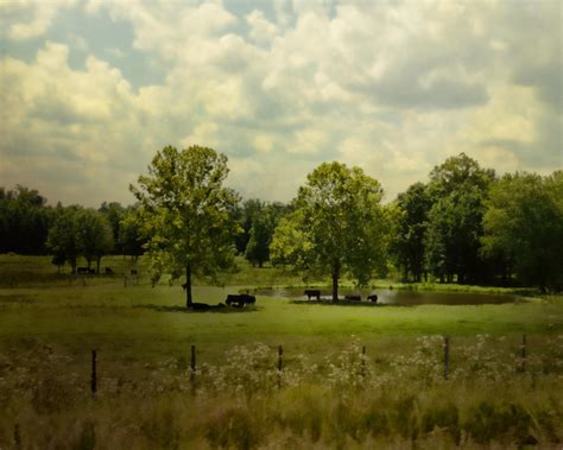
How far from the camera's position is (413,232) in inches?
4122

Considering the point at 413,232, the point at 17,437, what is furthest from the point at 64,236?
Answer: the point at 413,232

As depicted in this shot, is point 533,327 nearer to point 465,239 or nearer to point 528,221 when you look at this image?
point 528,221

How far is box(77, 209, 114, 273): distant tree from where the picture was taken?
6444 centimetres

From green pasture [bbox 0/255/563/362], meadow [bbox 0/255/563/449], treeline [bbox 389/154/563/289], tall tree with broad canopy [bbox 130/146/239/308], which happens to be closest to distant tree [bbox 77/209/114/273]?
green pasture [bbox 0/255/563/362]

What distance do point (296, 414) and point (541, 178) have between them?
268 feet

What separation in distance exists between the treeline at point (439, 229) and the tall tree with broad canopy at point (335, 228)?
42 cm

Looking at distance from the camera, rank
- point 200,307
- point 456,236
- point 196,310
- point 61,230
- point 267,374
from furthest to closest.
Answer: point 456,236 → point 61,230 → point 200,307 → point 196,310 → point 267,374

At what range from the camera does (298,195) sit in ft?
228

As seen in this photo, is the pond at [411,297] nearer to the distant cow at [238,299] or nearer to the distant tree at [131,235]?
the distant cow at [238,299]

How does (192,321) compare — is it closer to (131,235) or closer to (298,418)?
(131,235)

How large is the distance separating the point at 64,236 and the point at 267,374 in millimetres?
49031

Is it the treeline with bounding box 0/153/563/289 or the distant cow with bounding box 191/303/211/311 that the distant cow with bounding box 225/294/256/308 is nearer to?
the distant cow with bounding box 191/303/211/311

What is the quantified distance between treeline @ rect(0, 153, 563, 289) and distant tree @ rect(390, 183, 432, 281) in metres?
0.16

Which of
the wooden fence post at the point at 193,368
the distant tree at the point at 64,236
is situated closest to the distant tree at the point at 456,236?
the distant tree at the point at 64,236
